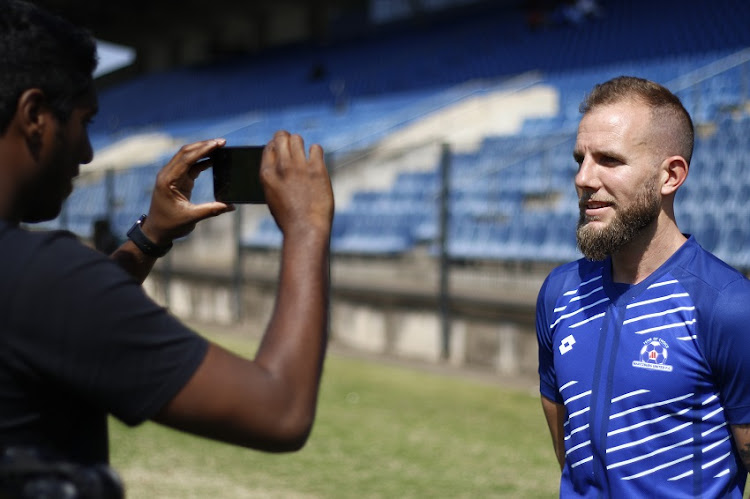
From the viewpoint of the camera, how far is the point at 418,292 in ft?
32.4

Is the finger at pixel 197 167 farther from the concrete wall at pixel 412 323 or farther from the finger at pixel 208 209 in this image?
the concrete wall at pixel 412 323

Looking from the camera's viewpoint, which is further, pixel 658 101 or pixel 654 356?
pixel 658 101

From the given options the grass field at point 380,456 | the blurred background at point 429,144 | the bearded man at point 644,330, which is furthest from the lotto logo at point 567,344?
the blurred background at point 429,144

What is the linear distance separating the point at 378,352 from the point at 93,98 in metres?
8.69

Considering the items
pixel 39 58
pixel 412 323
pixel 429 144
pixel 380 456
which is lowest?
pixel 380 456

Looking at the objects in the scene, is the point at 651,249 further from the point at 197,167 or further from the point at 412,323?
the point at 412,323

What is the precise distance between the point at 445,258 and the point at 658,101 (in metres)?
7.39

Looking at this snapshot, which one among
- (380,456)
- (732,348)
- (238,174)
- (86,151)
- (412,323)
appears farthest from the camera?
(412,323)

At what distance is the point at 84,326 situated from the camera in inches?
54.5

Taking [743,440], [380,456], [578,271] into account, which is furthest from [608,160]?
[380,456]

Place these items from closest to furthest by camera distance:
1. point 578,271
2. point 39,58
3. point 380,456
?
point 39,58 → point 578,271 → point 380,456

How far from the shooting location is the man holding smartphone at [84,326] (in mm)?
1393

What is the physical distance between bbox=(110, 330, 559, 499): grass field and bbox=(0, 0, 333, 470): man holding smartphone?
392cm

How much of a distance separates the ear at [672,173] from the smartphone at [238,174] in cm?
114
